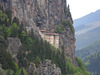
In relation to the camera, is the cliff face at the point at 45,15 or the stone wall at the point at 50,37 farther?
the stone wall at the point at 50,37

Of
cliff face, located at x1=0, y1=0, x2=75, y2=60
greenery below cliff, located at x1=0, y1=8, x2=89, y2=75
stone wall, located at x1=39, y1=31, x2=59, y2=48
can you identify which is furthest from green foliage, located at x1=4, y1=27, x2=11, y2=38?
stone wall, located at x1=39, y1=31, x2=59, y2=48

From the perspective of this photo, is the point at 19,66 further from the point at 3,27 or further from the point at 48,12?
the point at 48,12

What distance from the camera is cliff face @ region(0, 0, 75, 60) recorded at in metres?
97.9

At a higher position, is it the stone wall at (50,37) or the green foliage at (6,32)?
the green foliage at (6,32)

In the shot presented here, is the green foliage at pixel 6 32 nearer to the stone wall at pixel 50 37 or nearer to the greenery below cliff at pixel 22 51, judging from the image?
the greenery below cliff at pixel 22 51

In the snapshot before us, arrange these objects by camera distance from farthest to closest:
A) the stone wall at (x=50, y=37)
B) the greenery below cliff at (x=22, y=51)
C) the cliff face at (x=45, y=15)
Answer: the stone wall at (x=50, y=37) → the cliff face at (x=45, y=15) → the greenery below cliff at (x=22, y=51)

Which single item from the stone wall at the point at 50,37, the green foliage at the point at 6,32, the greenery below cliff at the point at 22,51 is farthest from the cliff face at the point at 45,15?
the green foliage at the point at 6,32

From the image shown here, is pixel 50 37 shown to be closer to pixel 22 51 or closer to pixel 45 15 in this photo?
→ pixel 45 15

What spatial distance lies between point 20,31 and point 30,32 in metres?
11.5

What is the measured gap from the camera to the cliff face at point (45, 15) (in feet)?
321

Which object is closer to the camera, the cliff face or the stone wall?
the cliff face

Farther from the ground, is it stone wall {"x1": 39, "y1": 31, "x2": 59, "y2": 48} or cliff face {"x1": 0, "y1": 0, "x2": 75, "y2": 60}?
cliff face {"x1": 0, "y1": 0, "x2": 75, "y2": 60}

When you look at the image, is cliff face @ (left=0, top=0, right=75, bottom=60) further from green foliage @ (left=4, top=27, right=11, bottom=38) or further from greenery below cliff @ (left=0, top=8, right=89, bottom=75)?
green foliage @ (left=4, top=27, right=11, bottom=38)

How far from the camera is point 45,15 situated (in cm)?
12731
